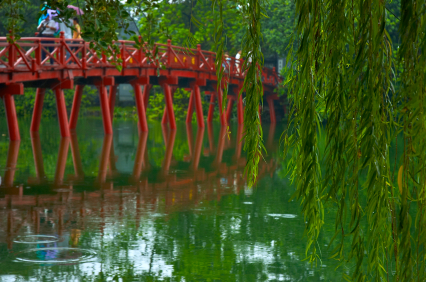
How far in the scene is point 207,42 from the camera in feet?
147

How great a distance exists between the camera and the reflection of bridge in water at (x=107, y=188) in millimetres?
9430

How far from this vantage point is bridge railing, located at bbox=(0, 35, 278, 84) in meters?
17.9

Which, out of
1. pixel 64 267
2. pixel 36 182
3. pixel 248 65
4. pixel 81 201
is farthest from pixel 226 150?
pixel 248 65

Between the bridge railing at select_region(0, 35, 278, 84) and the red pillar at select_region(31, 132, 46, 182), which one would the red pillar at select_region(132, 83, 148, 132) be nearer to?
the bridge railing at select_region(0, 35, 278, 84)

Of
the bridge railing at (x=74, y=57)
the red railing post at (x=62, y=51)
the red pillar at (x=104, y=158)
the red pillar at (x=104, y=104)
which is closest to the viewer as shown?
the red pillar at (x=104, y=158)

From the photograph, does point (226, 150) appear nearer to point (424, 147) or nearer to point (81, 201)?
point (81, 201)

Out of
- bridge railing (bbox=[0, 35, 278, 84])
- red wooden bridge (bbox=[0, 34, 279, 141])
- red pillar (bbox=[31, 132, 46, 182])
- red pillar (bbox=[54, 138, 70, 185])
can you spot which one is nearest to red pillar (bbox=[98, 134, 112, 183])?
red pillar (bbox=[54, 138, 70, 185])

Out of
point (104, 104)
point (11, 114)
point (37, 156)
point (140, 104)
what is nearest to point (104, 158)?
point (37, 156)

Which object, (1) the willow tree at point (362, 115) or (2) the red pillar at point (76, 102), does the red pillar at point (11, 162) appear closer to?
(2) the red pillar at point (76, 102)

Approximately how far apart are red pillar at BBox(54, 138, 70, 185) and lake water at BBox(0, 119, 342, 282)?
7cm

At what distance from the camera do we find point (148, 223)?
8.89 metres

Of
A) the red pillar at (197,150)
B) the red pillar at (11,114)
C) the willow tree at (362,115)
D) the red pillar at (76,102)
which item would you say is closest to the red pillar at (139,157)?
the red pillar at (197,150)

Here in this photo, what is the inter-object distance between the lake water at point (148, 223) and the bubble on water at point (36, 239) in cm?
1

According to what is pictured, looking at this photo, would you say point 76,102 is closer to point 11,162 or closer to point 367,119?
point 11,162
